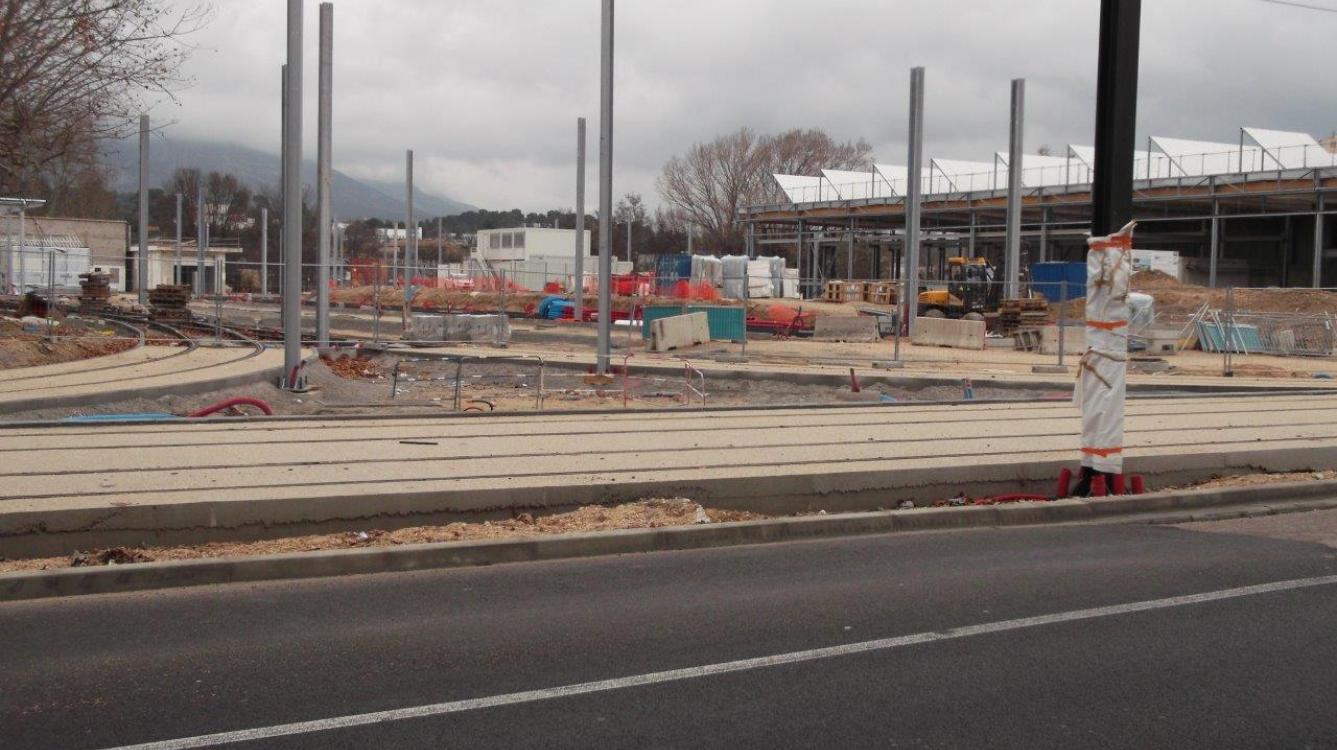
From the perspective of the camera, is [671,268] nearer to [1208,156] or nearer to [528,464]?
[1208,156]

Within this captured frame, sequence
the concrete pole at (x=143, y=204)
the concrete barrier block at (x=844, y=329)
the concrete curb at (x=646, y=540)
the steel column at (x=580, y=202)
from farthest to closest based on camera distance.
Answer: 1. the steel column at (x=580, y=202)
2. the concrete pole at (x=143, y=204)
3. the concrete barrier block at (x=844, y=329)
4. the concrete curb at (x=646, y=540)

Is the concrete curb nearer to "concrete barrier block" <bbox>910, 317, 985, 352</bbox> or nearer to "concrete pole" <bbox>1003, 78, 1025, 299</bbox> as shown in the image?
"concrete barrier block" <bbox>910, 317, 985, 352</bbox>

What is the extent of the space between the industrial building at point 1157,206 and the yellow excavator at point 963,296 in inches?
236

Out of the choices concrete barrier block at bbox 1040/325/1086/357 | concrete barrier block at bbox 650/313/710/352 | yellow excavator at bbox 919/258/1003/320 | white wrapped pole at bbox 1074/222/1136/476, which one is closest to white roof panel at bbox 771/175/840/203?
yellow excavator at bbox 919/258/1003/320

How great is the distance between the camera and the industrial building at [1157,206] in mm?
53625

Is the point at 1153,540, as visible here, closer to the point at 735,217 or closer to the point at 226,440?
the point at 226,440

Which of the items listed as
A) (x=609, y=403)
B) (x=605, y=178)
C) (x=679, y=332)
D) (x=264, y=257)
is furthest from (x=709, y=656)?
(x=264, y=257)

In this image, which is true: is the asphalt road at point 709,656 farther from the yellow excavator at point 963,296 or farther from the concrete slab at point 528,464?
the yellow excavator at point 963,296

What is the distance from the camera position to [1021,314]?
3709 cm

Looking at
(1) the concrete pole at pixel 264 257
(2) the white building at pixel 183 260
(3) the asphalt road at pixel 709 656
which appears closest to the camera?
(3) the asphalt road at pixel 709 656

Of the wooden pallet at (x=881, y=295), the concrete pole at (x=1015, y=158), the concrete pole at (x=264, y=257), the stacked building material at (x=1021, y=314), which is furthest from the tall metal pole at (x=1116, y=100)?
the wooden pallet at (x=881, y=295)

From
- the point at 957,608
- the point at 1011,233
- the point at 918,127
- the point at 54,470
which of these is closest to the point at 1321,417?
the point at 957,608

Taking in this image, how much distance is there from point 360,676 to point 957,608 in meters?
3.29

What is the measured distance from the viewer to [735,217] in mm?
105562
